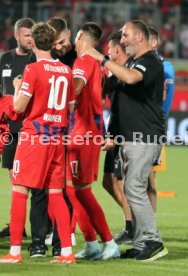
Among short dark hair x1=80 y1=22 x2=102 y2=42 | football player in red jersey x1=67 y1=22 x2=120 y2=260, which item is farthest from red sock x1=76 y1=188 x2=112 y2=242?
short dark hair x1=80 y1=22 x2=102 y2=42

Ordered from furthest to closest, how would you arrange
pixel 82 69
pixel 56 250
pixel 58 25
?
pixel 58 25 → pixel 56 250 → pixel 82 69

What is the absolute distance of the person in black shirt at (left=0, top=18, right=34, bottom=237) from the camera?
9.90m

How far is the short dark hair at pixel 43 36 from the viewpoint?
7887 mm

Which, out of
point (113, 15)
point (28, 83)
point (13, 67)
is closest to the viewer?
point (28, 83)

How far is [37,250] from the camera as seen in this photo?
8.64m

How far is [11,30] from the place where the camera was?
2702 cm

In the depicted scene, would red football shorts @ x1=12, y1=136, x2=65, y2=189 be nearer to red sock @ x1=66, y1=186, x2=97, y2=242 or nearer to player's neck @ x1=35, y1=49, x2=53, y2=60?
red sock @ x1=66, y1=186, x2=97, y2=242

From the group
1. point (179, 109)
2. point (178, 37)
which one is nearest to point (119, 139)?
point (179, 109)

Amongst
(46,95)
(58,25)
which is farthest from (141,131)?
(58,25)

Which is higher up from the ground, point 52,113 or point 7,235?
point 52,113

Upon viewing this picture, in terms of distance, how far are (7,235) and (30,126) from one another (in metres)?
2.35

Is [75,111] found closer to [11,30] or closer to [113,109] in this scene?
[113,109]

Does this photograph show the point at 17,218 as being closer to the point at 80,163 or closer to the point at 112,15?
the point at 80,163

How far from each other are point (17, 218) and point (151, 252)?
4.45ft
